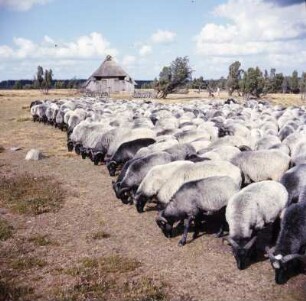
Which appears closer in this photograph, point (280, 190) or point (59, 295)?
point (59, 295)

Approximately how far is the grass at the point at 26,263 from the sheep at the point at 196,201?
2.92 meters

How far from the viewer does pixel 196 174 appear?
442 inches

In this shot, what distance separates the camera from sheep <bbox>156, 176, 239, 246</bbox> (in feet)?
33.3

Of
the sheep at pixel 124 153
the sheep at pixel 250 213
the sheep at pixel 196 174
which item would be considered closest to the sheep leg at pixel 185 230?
the sheep at pixel 196 174

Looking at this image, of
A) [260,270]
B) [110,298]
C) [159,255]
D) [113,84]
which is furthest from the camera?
[113,84]

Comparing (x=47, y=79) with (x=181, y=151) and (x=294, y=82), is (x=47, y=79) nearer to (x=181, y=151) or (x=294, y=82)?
(x=294, y=82)

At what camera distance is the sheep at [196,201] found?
33.3 ft

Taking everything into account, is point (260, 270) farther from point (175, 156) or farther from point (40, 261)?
point (175, 156)

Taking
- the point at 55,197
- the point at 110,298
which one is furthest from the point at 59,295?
the point at 55,197

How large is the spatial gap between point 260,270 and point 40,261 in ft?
15.1

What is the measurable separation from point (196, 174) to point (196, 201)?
1.13m

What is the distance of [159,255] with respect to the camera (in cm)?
957

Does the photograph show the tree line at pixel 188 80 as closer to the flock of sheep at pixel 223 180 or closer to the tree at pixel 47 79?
the tree at pixel 47 79

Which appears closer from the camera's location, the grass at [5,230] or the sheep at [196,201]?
the sheep at [196,201]
